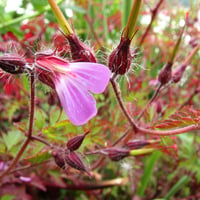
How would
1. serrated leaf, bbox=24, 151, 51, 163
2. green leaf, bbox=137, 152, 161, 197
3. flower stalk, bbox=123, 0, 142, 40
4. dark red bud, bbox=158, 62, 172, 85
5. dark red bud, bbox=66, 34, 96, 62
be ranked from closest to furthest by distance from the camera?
flower stalk, bbox=123, 0, 142, 40, dark red bud, bbox=66, 34, 96, 62, serrated leaf, bbox=24, 151, 51, 163, dark red bud, bbox=158, 62, 172, 85, green leaf, bbox=137, 152, 161, 197

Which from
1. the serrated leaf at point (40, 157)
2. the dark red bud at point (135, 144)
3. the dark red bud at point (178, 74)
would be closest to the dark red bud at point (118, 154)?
the dark red bud at point (135, 144)

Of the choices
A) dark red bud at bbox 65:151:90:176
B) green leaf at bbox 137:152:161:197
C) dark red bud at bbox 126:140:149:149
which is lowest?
green leaf at bbox 137:152:161:197

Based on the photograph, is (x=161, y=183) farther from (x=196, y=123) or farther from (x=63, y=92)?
(x=63, y=92)

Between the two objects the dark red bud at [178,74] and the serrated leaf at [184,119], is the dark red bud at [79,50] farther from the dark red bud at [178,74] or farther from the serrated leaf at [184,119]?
the dark red bud at [178,74]

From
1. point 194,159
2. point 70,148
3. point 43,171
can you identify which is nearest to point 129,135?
point 70,148

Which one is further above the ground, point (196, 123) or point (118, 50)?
point (118, 50)

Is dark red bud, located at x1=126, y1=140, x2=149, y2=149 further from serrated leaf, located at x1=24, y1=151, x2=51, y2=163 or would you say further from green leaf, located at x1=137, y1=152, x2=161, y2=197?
green leaf, located at x1=137, y1=152, x2=161, y2=197

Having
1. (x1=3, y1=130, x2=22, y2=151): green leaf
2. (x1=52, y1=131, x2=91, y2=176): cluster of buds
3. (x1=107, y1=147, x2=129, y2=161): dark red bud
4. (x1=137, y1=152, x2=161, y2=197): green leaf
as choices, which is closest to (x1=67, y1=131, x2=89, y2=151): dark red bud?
(x1=52, y1=131, x2=91, y2=176): cluster of buds
